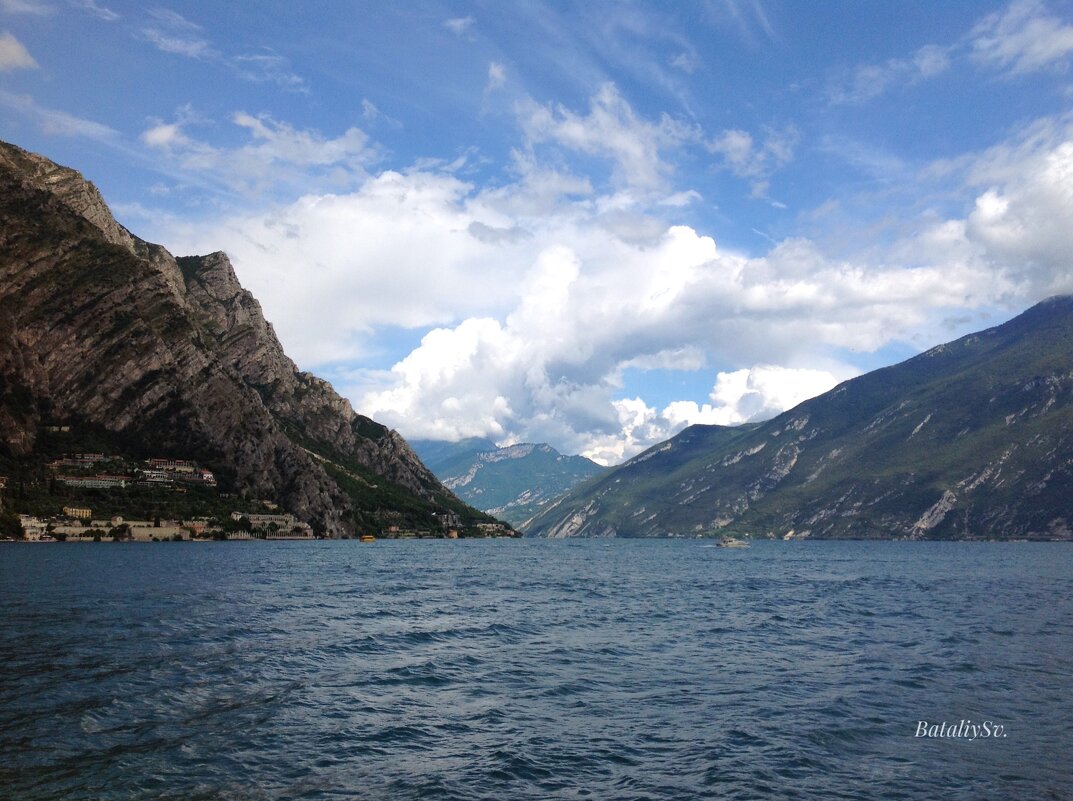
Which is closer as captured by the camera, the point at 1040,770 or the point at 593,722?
the point at 1040,770

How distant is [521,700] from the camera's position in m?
35.6

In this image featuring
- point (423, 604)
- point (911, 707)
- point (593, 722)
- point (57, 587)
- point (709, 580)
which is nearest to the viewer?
point (593, 722)

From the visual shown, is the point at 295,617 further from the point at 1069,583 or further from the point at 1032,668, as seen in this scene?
the point at 1069,583

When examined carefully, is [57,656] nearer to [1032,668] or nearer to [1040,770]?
[1040,770]

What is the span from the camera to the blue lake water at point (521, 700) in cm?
2447

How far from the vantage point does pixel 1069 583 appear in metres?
111

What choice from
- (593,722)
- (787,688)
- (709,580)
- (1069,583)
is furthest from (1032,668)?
A: (1069,583)

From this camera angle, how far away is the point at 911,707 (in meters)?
34.6

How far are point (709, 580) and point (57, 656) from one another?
3768 inches

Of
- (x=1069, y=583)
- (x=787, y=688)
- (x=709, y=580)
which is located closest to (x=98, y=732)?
(x=787, y=688)

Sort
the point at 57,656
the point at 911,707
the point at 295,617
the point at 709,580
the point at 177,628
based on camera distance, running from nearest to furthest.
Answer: the point at 911,707
the point at 57,656
the point at 177,628
the point at 295,617
the point at 709,580

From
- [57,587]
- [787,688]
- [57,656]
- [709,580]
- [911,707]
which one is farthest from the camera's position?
[709,580]

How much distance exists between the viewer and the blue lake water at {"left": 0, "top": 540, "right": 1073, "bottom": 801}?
24.5 m

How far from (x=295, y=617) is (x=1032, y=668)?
181 feet
